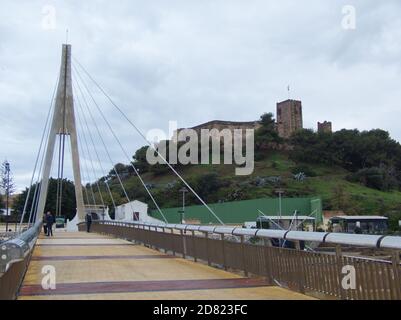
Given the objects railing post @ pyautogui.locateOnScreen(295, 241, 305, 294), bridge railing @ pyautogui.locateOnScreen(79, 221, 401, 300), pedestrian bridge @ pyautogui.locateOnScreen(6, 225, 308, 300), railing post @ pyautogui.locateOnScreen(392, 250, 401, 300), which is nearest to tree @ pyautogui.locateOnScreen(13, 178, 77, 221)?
pedestrian bridge @ pyautogui.locateOnScreen(6, 225, 308, 300)

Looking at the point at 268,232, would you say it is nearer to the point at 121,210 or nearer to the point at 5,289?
the point at 5,289

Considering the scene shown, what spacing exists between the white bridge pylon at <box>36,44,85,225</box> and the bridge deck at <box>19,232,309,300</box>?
19812 mm

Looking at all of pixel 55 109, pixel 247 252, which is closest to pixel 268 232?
pixel 247 252

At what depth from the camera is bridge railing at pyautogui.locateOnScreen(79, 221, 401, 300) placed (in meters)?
6.84

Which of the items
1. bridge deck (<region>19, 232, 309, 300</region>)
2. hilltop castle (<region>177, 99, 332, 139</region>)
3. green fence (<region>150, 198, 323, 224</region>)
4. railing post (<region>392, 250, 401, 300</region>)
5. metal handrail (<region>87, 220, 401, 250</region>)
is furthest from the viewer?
hilltop castle (<region>177, 99, 332, 139</region>)

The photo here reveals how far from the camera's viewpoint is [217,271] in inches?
494

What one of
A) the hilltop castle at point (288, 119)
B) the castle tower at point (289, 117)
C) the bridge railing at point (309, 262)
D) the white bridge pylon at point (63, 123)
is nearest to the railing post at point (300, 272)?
the bridge railing at point (309, 262)

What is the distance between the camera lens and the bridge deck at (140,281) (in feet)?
29.7

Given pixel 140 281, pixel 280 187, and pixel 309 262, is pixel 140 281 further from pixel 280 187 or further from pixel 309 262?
pixel 280 187

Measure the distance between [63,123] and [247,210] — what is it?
3056 cm

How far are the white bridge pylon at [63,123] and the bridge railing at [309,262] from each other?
2143 centimetres

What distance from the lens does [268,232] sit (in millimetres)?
10352

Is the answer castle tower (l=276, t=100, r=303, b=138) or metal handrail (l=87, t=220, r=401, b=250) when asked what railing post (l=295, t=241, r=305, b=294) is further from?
castle tower (l=276, t=100, r=303, b=138)
